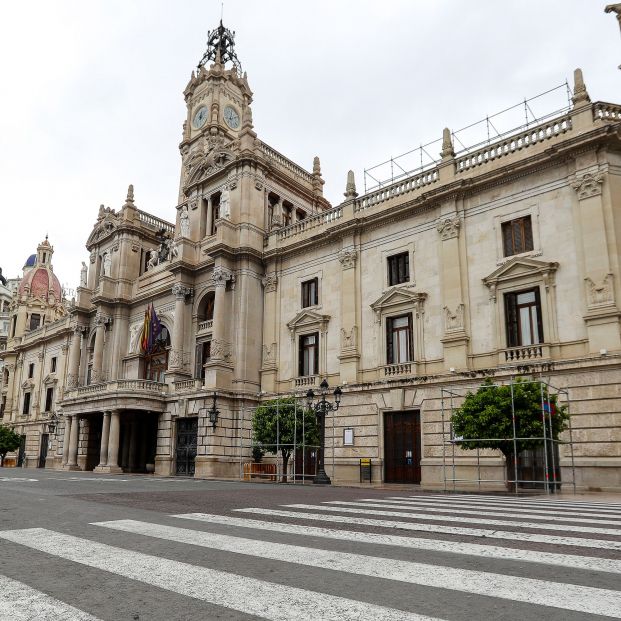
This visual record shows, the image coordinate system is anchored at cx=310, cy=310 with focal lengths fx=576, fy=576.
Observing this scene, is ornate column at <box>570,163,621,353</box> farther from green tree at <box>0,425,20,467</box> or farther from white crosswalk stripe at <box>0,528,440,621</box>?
green tree at <box>0,425,20,467</box>

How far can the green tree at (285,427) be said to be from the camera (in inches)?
1080

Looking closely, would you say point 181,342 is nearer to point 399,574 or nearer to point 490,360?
point 490,360

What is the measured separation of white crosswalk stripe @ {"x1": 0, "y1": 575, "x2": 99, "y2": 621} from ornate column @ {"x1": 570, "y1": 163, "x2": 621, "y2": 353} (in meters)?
20.7

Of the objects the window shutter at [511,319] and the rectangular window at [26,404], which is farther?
the rectangular window at [26,404]

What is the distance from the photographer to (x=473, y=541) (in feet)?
22.0

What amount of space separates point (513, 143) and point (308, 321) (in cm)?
1377

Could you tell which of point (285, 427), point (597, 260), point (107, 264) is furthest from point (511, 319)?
point (107, 264)

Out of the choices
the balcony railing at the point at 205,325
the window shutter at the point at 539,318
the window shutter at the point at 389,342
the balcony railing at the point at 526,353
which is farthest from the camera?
the balcony railing at the point at 205,325

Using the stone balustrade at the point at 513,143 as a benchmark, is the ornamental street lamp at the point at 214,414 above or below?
below

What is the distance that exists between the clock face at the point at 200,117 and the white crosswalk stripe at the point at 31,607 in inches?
1834

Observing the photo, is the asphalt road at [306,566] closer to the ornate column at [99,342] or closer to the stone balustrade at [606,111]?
the stone balustrade at [606,111]

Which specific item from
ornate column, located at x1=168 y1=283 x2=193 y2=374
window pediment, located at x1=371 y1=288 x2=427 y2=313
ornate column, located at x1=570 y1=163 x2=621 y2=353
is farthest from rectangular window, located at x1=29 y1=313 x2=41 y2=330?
ornate column, located at x1=570 y1=163 x2=621 y2=353

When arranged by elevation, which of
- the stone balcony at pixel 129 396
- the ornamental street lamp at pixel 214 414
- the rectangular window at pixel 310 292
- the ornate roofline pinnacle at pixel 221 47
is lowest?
the ornamental street lamp at pixel 214 414

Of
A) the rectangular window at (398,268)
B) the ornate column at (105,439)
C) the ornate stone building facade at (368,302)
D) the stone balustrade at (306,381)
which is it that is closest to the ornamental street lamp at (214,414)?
the ornate stone building facade at (368,302)
